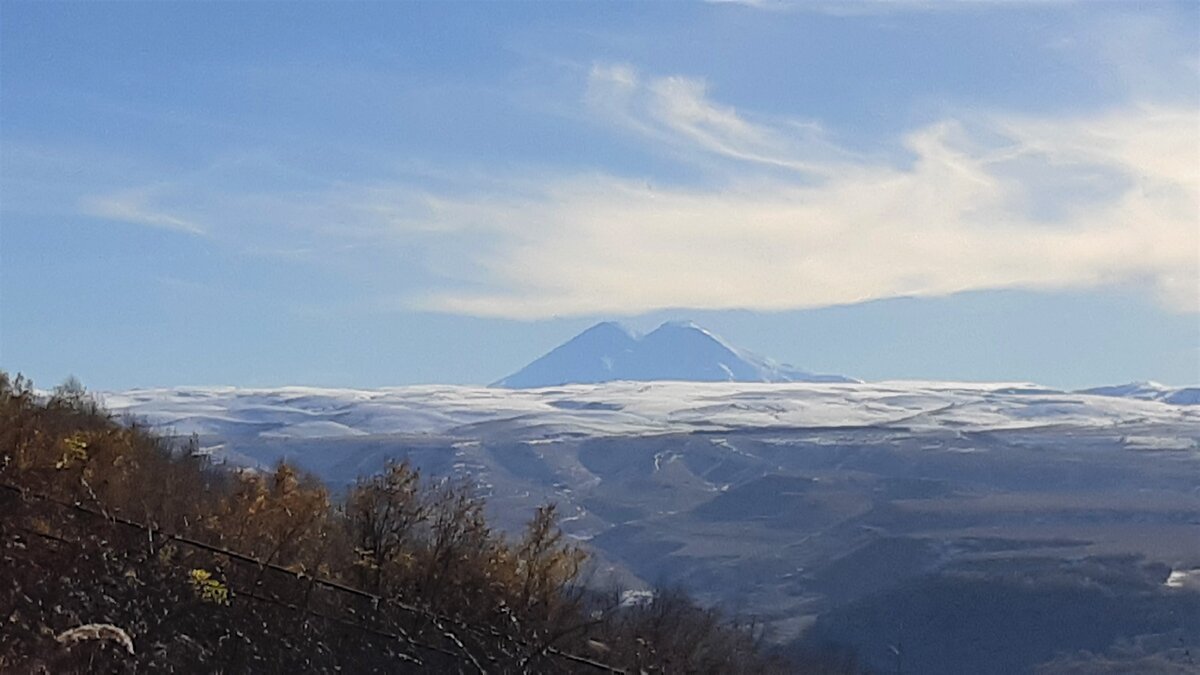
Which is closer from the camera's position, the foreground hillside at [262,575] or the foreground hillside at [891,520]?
the foreground hillside at [262,575]

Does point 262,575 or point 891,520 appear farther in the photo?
point 891,520

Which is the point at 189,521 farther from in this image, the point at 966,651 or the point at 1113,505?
the point at 1113,505

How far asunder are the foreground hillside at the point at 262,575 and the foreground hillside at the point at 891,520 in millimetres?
23823

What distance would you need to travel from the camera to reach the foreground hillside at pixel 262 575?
936 cm

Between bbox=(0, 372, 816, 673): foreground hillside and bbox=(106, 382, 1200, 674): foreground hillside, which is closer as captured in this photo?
bbox=(0, 372, 816, 673): foreground hillside

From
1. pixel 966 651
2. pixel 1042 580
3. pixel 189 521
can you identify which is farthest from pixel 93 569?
pixel 1042 580

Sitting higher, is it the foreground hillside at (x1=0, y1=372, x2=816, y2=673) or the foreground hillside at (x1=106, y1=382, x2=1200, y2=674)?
the foreground hillside at (x1=0, y1=372, x2=816, y2=673)

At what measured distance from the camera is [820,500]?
152m

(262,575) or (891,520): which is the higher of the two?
(262,575)

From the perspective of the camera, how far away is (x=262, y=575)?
1073 cm

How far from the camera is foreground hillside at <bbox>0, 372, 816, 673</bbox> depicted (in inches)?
368

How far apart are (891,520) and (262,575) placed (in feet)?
424

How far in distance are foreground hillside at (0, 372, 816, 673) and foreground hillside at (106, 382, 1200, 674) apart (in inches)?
938

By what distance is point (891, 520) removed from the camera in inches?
5354
